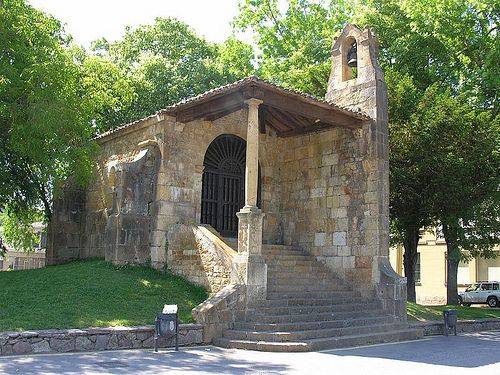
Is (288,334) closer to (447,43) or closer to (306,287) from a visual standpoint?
(306,287)

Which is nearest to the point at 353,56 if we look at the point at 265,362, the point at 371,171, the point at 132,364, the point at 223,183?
the point at 371,171

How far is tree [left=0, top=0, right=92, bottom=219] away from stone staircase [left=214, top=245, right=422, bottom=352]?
19.0ft

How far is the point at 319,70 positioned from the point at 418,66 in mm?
4166

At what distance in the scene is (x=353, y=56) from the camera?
635 inches

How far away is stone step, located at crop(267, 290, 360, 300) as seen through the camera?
1261cm

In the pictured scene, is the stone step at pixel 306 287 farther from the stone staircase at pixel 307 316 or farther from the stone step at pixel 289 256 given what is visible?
the stone step at pixel 289 256

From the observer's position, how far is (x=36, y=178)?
1778cm

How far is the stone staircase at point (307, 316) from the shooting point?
10812 millimetres

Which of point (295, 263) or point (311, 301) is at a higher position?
point (295, 263)

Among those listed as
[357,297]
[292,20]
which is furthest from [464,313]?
[292,20]

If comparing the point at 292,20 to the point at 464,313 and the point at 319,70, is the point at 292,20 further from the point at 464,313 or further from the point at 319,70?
the point at 464,313

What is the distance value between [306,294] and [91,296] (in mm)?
4795

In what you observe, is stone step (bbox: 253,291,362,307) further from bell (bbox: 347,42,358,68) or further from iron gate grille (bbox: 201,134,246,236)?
bell (bbox: 347,42,358,68)

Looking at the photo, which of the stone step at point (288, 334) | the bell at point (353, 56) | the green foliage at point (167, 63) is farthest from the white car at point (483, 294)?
the stone step at point (288, 334)
